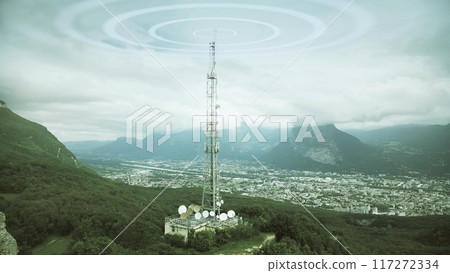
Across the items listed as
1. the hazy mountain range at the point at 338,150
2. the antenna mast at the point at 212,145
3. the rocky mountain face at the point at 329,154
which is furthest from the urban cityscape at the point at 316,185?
the antenna mast at the point at 212,145

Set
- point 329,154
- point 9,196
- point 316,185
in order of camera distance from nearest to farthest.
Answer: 1. point 9,196
2. point 316,185
3. point 329,154

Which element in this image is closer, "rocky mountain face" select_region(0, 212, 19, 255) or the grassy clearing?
"rocky mountain face" select_region(0, 212, 19, 255)

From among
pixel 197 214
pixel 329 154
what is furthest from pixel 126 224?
pixel 329 154

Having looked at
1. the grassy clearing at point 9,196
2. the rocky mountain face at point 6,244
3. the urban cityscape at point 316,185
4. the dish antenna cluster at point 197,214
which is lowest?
the urban cityscape at point 316,185

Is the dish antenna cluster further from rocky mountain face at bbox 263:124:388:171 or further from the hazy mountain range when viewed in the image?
rocky mountain face at bbox 263:124:388:171

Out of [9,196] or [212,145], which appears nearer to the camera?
[212,145]

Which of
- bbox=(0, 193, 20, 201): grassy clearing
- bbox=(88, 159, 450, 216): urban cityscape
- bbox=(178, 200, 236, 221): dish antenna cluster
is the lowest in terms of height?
bbox=(88, 159, 450, 216): urban cityscape

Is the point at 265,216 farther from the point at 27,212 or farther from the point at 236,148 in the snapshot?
the point at 236,148

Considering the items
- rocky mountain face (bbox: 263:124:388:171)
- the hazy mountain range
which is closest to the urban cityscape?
the hazy mountain range

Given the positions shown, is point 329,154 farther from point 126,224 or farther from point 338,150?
point 126,224

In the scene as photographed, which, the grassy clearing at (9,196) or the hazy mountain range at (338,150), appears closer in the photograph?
the grassy clearing at (9,196)

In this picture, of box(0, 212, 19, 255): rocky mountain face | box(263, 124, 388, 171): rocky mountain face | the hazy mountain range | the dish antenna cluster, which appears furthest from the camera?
box(263, 124, 388, 171): rocky mountain face

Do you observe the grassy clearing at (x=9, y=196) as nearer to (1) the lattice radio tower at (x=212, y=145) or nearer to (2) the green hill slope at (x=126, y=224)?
(2) the green hill slope at (x=126, y=224)
